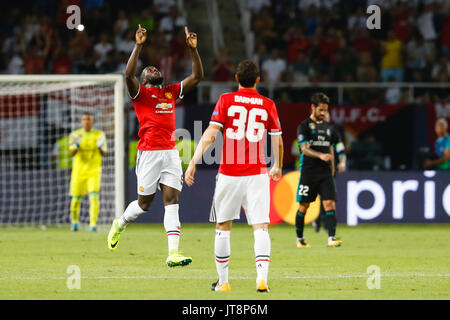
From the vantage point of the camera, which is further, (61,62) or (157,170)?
(61,62)

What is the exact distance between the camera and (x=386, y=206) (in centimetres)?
1806

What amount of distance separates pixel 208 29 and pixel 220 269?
16553 mm

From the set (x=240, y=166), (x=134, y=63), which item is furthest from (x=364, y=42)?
(x=240, y=166)

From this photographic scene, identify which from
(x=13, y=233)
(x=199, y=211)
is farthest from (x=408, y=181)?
(x=13, y=233)

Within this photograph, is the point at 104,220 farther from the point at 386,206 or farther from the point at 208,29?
the point at 208,29

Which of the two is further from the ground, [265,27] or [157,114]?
[265,27]

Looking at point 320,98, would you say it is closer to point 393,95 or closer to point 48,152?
point 48,152

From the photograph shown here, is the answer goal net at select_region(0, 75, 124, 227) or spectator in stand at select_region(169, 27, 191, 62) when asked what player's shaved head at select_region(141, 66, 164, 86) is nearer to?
goal net at select_region(0, 75, 124, 227)

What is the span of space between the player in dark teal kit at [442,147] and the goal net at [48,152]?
20.7 ft

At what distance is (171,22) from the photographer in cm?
2330

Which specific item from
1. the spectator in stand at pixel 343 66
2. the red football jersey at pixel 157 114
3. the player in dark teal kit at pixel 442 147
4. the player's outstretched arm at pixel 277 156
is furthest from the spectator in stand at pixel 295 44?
the player's outstretched arm at pixel 277 156

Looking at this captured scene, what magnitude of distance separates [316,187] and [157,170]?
3523mm

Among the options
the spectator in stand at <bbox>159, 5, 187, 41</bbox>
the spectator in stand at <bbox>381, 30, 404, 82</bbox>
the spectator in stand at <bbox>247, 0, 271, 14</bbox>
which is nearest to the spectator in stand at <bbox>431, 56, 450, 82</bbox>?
the spectator in stand at <bbox>381, 30, 404, 82</bbox>

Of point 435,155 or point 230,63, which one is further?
point 230,63
